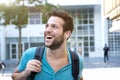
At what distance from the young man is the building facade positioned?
46554 mm

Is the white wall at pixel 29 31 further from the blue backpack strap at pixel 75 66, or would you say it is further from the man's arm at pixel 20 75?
the man's arm at pixel 20 75

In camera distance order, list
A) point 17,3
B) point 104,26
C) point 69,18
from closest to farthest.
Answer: point 69,18, point 17,3, point 104,26

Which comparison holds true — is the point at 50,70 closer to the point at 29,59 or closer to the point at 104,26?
the point at 29,59

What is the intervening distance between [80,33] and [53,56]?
157 feet

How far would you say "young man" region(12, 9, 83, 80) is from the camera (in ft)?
9.84

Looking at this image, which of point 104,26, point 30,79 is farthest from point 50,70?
point 104,26

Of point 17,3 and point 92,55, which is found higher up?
point 17,3

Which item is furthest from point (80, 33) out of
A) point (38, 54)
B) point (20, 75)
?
point (20, 75)

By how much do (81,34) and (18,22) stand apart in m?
21.7

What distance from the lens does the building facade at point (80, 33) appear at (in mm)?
50062

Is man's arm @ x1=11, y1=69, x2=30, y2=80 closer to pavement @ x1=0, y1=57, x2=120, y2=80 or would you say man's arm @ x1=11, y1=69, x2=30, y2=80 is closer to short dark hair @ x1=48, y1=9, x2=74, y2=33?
short dark hair @ x1=48, y1=9, x2=74, y2=33

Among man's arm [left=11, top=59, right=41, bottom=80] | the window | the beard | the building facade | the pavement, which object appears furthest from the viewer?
the window

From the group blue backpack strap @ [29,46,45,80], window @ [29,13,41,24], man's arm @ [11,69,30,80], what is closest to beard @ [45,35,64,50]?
blue backpack strap @ [29,46,45,80]

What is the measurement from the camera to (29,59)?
309 centimetres
